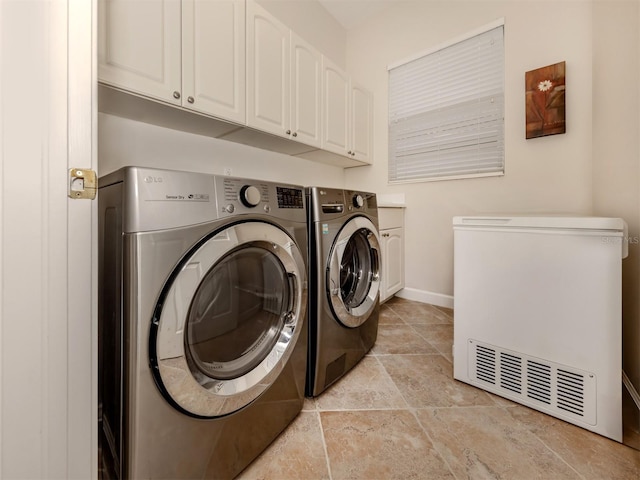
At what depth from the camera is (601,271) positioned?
3.16ft

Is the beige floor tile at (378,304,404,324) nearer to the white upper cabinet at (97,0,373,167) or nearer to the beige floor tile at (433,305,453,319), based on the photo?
the beige floor tile at (433,305,453,319)

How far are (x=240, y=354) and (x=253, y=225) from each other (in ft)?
1.43

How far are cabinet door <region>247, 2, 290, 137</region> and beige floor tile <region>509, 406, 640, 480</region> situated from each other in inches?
77.1

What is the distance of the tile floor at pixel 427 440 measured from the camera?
2.81 ft

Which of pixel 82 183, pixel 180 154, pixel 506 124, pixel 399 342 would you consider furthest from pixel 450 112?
pixel 82 183

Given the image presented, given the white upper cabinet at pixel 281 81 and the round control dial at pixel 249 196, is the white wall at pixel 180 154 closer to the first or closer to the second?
the white upper cabinet at pixel 281 81

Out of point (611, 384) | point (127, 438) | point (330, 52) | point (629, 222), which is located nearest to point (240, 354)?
point (127, 438)

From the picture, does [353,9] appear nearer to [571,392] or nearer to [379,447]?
[571,392]

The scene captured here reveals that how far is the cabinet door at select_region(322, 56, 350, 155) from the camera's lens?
2105mm

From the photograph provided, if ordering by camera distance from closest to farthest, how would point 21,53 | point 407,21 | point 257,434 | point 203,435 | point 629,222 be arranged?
point 21,53 < point 203,435 < point 257,434 < point 629,222 < point 407,21

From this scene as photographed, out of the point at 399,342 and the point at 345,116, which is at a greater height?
the point at 345,116

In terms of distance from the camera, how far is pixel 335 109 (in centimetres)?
221

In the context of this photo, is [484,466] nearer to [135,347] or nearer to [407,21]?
[135,347]

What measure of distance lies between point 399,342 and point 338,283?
0.81 m
